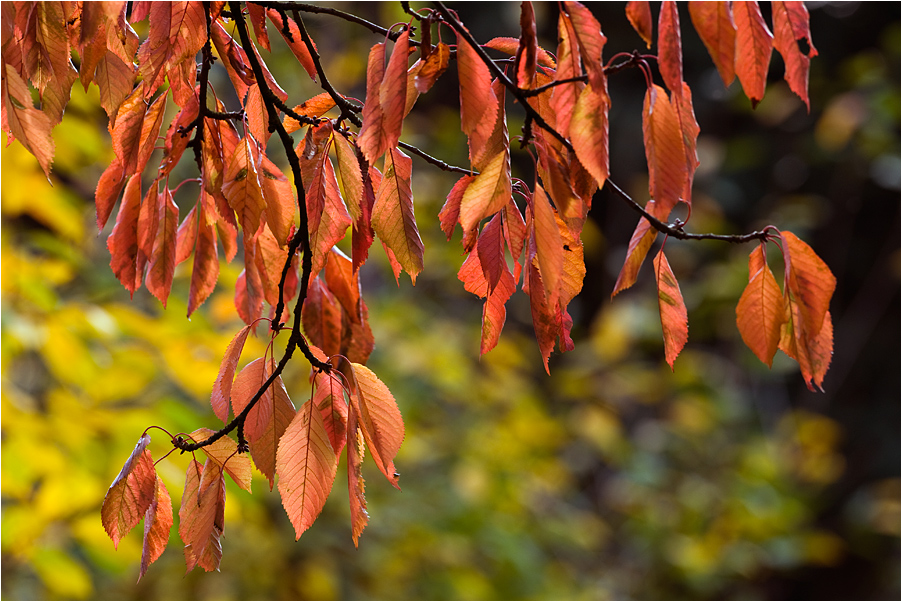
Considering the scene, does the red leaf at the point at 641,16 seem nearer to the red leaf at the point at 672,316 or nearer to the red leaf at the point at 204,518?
the red leaf at the point at 672,316

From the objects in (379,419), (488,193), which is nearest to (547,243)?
(488,193)

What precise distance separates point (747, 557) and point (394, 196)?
8.24 feet

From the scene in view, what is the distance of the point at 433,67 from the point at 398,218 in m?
0.09

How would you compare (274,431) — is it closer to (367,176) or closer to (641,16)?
(367,176)

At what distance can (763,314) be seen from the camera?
18.6 inches

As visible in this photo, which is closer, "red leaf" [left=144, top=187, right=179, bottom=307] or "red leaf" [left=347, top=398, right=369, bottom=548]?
"red leaf" [left=347, top=398, right=369, bottom=548]

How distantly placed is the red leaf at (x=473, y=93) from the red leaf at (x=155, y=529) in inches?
11.2

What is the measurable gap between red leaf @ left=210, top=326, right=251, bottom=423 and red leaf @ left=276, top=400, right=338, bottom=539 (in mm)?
58

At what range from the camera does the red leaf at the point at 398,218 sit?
1.43 feet

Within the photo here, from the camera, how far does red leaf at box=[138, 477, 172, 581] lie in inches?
17.5

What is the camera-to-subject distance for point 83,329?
1.12 m

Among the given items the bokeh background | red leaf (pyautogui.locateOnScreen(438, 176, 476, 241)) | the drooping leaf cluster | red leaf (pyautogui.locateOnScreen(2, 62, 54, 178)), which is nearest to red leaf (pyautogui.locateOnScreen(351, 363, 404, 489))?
the drooping leaf cluster

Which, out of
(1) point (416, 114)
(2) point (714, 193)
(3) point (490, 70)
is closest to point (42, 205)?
(3) point (490, 70)

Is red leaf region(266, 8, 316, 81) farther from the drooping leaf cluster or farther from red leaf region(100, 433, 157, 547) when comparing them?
red leaf region(100, 433, 157, 547)
